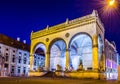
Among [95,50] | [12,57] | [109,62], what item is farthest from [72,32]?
[12,57]

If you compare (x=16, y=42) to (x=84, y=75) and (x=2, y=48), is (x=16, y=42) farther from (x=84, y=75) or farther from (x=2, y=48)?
(x=84, y=75)

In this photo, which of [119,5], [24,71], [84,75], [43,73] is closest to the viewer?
[119,5]

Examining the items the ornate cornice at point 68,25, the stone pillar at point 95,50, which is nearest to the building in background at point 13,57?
the ornate cornice at point 68,25

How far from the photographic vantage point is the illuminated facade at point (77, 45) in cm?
3312

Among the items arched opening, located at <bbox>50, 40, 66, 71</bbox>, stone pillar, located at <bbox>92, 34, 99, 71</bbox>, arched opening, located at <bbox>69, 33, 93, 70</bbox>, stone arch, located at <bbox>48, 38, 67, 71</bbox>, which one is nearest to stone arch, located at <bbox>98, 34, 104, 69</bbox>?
stone pillar, located at <bbox>92, 34, 99, 71</bbox>

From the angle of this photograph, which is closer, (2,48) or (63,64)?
(63,64)

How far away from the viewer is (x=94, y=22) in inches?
1319

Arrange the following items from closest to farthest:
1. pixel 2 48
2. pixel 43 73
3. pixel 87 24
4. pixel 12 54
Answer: pixel 87 24
pixel 43 73
pixel 2 48
pixel 12 54

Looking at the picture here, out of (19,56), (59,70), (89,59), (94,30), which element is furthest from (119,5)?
(19,56)

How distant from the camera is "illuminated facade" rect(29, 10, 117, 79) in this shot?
33.1 metres

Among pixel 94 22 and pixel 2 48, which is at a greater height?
pixel 94 22

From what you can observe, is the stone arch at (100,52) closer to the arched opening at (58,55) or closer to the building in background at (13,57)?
the arched opening at (58,55)

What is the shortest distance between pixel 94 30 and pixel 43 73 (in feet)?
48.2

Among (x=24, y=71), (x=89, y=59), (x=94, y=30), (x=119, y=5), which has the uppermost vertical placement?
(x=94, y=30)
